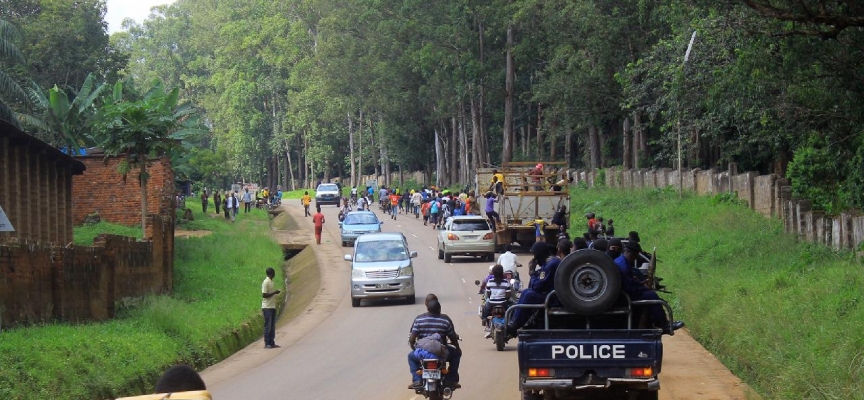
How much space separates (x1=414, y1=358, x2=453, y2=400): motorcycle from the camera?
12938 mm

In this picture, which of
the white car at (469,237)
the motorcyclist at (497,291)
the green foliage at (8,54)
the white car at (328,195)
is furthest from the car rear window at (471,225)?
the white car at (328,195)

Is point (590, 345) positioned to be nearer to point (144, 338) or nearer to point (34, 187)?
point (144, 338)

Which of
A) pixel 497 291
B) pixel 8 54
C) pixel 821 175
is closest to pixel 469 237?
pixel 821 175

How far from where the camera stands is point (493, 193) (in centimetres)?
3994

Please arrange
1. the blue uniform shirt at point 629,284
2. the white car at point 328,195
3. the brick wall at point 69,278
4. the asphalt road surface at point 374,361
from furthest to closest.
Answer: the white car at point 328,195 → the brick wall at point 69,278 → the asphalt road surface at point 374,361 → the blue uniform shirt at point 629,284

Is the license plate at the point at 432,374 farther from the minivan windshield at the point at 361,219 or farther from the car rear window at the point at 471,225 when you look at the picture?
the minivan windshield at the point at 361,219

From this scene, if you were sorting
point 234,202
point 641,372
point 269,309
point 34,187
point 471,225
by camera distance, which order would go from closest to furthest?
point 641,372 < point 269,309 < point 34,187 < point 471,225 < point 234,202

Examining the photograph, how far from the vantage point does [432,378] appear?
12969mm

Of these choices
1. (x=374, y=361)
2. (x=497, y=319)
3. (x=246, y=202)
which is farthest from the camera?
(x=246, y=202)

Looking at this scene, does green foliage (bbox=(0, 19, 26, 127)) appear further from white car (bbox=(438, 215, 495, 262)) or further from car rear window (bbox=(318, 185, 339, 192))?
car rear window (bbox=(318, 185, 339, 192))

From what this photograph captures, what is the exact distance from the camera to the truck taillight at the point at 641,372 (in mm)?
11828

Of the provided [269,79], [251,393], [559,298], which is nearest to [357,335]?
[251,393]

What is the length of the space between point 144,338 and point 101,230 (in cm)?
1759

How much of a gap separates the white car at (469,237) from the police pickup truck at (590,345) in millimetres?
24962
